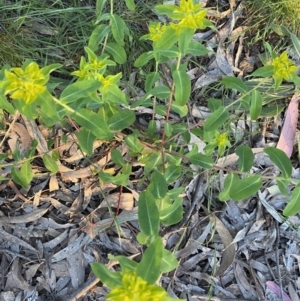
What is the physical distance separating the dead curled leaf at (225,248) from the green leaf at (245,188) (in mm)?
665

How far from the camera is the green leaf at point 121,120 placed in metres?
1.99

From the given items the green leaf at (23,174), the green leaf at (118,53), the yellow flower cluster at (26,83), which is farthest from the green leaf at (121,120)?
the yellow flower cluster at (26,83)

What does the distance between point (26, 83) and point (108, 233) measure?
123 cm

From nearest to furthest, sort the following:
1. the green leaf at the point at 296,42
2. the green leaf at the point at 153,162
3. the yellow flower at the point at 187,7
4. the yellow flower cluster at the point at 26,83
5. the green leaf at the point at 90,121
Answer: the yellow flower cluster at the point at 26,83 → the yellow flower at the point at 187,7 → the green leaf at the point at 90,121 → the green leaf at the point at 153,162 → the green leaf at the point at 296,42

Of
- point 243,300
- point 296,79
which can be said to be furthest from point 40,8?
point 243,300

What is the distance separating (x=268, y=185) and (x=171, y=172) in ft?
2.40

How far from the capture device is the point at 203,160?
2.03 m

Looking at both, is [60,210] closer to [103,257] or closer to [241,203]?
[103,257]

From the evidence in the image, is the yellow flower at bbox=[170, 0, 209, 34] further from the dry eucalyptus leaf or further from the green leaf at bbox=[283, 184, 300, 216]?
the dry eucalyptus leaf

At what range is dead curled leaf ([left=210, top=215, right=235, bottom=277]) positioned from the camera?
8.09 feet

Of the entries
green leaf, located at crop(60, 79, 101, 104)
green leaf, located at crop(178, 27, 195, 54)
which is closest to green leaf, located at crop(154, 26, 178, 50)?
green leaf, located at crop(178, 27, 195, 54)

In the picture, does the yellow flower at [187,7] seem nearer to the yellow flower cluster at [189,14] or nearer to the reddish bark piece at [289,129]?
the yellow flower cluster at [189,14]

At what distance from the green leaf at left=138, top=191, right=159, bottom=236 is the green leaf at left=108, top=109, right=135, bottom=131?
0.45m

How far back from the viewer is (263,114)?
2.56 m
